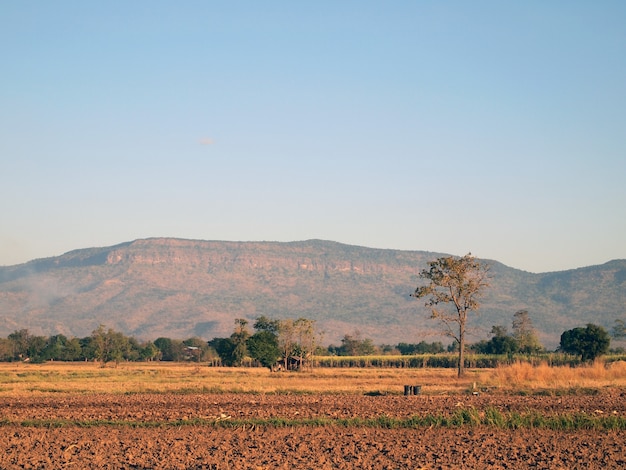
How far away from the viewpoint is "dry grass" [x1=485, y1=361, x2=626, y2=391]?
4284 cm

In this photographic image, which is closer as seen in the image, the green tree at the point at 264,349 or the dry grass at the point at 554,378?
the dry grass at the point at 554,378

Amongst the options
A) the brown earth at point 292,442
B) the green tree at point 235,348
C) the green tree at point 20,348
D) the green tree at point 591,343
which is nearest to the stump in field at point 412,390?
the brown earth at point 292,442

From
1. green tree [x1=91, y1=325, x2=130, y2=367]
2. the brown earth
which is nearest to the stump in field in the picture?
the brown earth

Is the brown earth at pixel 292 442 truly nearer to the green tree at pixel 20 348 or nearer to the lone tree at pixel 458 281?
the lone tree at pixel 458 281

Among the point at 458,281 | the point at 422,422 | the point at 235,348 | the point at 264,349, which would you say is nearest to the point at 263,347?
the point at 264,349

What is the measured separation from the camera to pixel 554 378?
47.2 meters

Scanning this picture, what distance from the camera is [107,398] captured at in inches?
1490

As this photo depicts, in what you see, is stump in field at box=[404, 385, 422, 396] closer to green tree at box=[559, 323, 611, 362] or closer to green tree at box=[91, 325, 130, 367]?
green tree at box=[559, 323, 611, 362]

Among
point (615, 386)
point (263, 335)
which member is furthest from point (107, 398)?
Result: point (263, 335)

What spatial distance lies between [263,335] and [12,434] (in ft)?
187

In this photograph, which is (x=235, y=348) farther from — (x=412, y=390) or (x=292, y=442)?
(x=292, y=442)

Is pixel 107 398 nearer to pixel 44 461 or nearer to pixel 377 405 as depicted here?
pixel 377 405

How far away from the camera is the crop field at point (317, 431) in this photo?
64.6ft

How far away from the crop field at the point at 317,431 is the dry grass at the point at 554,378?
3.36m
